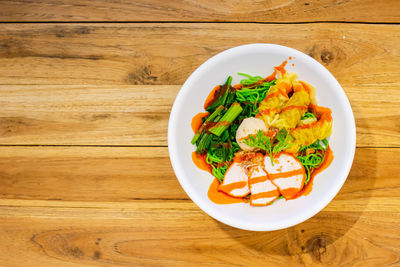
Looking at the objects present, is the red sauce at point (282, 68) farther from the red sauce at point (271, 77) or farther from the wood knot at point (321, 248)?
the wood knot at point (321, 248)

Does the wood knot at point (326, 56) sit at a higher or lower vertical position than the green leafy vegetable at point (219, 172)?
higher

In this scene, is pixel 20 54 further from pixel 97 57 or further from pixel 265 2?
pixel 265 2

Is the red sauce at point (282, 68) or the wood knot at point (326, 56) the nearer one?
the red sauce at point (282, 68)

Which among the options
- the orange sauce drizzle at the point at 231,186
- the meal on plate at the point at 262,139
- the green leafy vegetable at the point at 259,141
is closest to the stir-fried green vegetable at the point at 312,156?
the meal on plate at the point at 262,139

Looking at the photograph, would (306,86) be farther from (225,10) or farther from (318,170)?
(225,10)

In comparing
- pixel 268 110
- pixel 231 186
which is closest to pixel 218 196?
pixel 231 186

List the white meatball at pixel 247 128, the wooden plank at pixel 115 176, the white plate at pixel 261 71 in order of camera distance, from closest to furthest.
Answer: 1. the white plate at pixel 261 71
2. the white meatball at pixel 247 128
3. the wooden plank at pixel 115 176

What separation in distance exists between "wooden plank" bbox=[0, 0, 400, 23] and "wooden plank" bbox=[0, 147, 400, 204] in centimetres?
56

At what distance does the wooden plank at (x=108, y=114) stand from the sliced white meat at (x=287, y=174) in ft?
1.13

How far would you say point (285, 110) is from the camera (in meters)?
1.09

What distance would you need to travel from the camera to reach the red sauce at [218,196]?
1.07m

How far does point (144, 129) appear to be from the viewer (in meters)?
1.29

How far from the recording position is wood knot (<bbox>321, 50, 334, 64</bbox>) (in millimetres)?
1269

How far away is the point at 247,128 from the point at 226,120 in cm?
9
